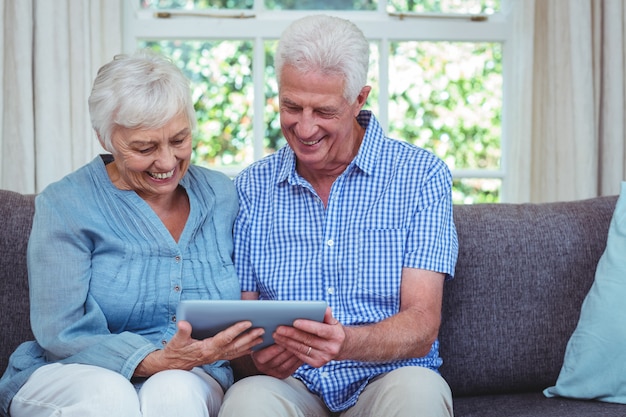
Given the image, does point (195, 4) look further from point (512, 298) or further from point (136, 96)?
point (512, 298)

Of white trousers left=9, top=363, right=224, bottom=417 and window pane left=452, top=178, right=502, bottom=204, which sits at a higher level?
window pane left=452, top=178, right=502, bottom=204

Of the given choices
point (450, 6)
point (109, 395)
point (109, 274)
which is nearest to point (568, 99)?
point (450, 6)

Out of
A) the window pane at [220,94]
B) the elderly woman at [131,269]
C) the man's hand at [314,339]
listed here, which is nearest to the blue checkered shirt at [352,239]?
the elderly woman at [131,269]

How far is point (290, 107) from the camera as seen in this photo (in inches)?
82.0

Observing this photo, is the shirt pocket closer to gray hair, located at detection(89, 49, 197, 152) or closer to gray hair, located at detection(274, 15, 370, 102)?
gray hair, located at detection(274, 15, 370, 102)

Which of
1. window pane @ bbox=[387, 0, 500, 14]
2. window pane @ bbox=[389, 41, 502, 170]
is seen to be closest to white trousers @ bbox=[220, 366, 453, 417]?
window pane @ bbox=[389, 41, 502, 170]

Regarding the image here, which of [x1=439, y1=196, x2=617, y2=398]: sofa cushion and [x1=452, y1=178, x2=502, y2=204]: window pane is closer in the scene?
[x1=439, y1=196, x2=617, y2=398]: sofa cushion

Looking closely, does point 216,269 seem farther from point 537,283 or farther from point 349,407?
point 537,283

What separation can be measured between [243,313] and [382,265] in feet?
1.60

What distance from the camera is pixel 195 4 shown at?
10.8 ft

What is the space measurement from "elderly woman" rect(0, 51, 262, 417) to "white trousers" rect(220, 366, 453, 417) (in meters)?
0.08

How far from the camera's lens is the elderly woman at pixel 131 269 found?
1.79 m

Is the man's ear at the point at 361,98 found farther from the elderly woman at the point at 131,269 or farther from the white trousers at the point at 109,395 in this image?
the white trousers at the point at 109,395

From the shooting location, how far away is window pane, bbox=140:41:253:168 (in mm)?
3328
